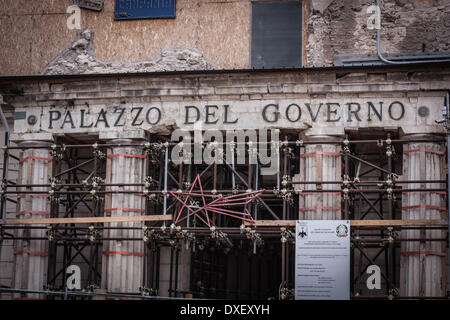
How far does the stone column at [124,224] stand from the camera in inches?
1156

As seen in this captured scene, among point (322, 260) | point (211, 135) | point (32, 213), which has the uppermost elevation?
point (211, 135)

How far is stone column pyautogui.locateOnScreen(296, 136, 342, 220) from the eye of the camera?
94.5 ft

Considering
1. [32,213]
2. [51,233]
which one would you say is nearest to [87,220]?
[51,233]

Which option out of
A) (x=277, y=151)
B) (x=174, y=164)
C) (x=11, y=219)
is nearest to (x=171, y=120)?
(x=174, y=164)

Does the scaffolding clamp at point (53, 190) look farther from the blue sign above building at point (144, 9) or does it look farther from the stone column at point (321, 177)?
the stone column at point (321, 177)

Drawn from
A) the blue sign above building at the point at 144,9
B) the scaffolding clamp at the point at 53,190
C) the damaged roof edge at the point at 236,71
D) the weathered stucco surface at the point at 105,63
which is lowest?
the scaffolding clamp at the point at 53,190

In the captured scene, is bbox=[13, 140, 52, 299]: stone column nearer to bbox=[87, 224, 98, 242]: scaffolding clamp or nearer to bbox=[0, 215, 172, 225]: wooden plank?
bbox=[0, 215, 172, 225]: wooden plank

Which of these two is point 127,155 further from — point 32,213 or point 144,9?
point 144,9

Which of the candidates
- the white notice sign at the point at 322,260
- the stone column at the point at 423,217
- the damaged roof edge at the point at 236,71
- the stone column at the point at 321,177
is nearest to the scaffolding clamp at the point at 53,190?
the damaged roof edge at the point at 236,71

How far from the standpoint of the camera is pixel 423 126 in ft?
93.7

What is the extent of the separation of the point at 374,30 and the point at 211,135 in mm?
5802

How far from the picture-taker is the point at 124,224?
2980 cm

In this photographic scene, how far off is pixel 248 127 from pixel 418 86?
5.09 m

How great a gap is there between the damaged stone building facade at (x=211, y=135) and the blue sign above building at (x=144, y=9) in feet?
0.47
